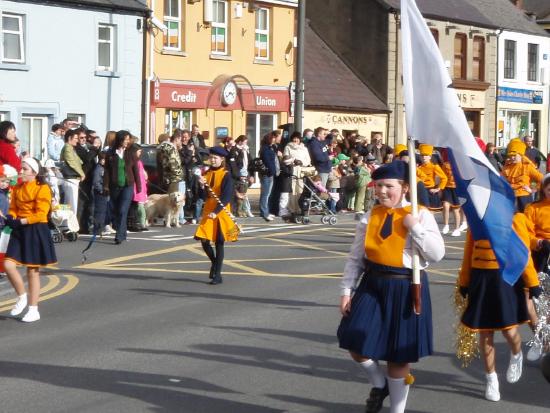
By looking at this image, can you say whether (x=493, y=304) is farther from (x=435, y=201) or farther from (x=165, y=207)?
(x=165, y=207)

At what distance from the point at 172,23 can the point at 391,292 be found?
93.0 feet

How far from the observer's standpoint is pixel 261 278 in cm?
1548

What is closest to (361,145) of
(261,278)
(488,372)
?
(261,278)

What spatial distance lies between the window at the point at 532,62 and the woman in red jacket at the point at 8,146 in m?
40.8

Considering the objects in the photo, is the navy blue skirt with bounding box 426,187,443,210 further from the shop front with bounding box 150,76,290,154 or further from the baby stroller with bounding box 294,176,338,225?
the shop front with bounding box 150,76,290,154

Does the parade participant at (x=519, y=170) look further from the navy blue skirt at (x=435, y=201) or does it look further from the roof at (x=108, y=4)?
the roof at (x=108, y=4)

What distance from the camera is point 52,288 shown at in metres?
14.4

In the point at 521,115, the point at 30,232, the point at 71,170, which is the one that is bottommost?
the point at 30,232

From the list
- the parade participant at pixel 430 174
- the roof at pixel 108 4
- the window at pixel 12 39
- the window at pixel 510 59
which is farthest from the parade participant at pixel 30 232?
the window at pixel 510 59

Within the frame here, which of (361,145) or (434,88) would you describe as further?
(361,145)

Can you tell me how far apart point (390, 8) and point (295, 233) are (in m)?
24.3

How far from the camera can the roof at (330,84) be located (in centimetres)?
4166

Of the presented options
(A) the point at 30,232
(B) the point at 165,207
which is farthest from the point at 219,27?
(A) the point at 30,232

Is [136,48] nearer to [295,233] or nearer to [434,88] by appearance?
[295,233]
